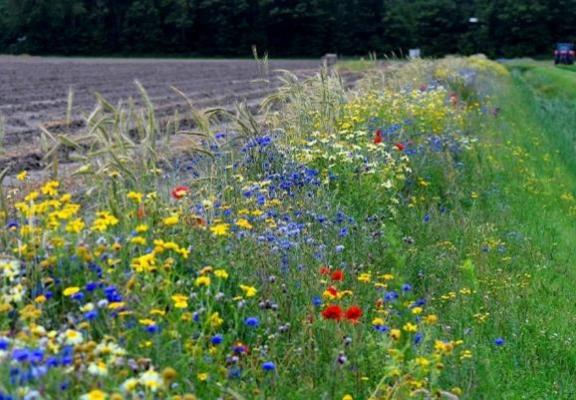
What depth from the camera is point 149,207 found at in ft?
16.9

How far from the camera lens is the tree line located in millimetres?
→ 73188

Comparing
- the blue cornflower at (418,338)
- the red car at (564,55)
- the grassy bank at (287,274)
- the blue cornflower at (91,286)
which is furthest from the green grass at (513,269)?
the red car at (564,55)

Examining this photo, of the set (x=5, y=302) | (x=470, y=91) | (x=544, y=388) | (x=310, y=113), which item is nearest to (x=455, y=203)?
(x=310, y=113)

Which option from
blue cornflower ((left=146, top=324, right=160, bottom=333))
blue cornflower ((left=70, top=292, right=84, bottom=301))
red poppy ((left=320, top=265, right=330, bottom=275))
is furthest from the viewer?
red poppy ((left=320, top=265, right=330, bottom=275))

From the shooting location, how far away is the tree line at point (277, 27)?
240 feet

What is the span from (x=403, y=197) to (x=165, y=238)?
4.26 meters

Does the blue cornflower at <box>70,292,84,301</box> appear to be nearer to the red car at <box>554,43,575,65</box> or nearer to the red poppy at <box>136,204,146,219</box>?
the red poppy at <box>136,204,146,219</box>

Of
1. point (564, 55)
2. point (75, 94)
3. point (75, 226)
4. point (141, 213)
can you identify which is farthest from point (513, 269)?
point (564, 55)

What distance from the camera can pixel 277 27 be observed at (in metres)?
75.2

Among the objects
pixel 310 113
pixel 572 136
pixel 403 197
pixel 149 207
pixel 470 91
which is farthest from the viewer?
pixel 470 91

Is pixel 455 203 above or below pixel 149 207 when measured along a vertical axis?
below

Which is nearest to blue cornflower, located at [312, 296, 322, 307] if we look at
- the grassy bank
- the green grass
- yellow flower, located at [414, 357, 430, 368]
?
the grassy bank

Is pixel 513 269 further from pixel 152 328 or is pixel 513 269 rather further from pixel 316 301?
pixel 152 328

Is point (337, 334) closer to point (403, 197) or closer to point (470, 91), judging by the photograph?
point (403, 197)
